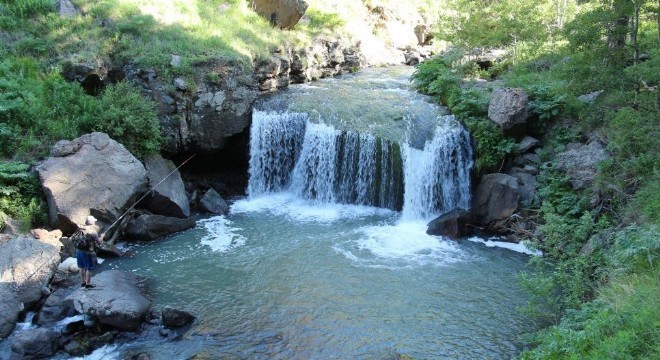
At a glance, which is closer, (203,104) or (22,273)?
(22,273)

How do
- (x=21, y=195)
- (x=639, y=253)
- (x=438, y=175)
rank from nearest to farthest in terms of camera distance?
1. (x=639, y=253)
2. (x=21, y=195)
3. (x=438, y=175)

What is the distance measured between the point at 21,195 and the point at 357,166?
9.15 metres

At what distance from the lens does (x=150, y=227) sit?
12.8m

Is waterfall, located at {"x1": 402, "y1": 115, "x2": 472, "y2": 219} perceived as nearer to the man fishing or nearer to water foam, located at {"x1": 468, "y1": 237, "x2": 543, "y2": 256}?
water foam, located at {"x1": 468, "y1": 237, "x2": 543, "y2": 256}

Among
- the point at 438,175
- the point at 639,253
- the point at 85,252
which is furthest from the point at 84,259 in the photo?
the point at 438,175

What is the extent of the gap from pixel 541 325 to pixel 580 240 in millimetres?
2634

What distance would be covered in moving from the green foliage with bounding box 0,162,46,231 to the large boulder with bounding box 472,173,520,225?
11.1m

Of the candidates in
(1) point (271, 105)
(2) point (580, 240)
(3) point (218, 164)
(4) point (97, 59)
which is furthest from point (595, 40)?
(4) point (97, 59)

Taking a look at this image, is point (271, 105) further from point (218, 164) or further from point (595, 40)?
point (595, 40)

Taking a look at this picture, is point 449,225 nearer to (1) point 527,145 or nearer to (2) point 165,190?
(1) point 527,145

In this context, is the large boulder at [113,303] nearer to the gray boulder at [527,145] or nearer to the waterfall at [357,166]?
the waterfall at [357,166]

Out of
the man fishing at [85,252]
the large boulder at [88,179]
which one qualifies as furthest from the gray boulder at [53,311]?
the large boulder at [88,179]

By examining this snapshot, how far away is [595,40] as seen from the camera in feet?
39.1

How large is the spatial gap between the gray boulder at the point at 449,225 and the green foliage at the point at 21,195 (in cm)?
984
